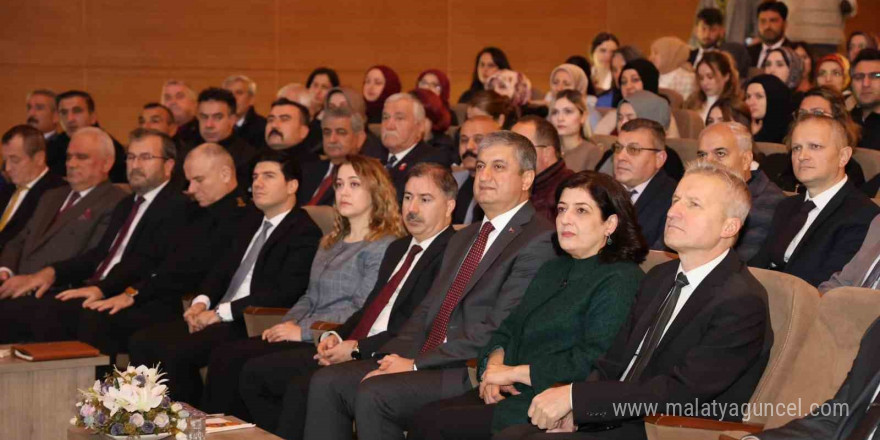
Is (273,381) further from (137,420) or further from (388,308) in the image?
(137,420)

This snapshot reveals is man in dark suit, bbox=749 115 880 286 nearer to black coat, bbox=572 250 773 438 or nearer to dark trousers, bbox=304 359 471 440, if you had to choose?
A: black coat, bbox=572 250 773 438

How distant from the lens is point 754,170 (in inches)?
189

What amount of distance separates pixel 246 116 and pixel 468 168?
298cm

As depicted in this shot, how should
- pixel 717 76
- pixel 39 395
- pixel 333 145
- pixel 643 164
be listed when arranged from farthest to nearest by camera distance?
pixel 717 76, pixel 333 145, pixel 643 164, pixel 39 395

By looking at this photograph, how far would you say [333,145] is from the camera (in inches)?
263

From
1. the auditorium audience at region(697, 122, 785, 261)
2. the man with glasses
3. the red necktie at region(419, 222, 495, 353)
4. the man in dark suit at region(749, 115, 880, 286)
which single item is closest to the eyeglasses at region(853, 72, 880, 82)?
the man with glasses

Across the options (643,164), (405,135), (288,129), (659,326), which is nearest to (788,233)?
(643,164)

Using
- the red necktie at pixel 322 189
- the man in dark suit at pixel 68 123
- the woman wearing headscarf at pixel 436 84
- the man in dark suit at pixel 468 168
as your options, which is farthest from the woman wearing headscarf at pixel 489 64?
the man in dark suit at pixel 468 168

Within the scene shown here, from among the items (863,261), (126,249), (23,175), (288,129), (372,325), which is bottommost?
(372,325)

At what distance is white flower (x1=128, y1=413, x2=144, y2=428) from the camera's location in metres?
3.29

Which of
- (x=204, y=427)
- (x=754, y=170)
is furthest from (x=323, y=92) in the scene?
(x=204, y=427)

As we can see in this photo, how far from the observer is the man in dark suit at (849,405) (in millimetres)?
2680

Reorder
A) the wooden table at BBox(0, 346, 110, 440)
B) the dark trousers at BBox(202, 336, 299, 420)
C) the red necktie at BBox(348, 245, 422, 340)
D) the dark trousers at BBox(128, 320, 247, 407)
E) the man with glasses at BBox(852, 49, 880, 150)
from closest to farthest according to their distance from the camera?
the wooden table at BBox(0, 346, 110, 440) < the red necktie at BBox(348, 245, 422, 340) < the dark trousers at BBox(202, 336, 299, 420) < the dark trousers at BBox(128, 320, 247, 407) < the man with glasses at BBox(852, 49, 880, 150)

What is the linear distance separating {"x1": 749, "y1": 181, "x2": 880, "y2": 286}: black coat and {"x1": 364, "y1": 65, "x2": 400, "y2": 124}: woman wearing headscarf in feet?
15.6
